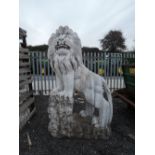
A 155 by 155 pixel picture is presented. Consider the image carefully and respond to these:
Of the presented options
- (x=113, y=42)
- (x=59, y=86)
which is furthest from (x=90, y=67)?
(x=113, y=42)

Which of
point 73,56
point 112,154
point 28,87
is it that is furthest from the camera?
point 28,87

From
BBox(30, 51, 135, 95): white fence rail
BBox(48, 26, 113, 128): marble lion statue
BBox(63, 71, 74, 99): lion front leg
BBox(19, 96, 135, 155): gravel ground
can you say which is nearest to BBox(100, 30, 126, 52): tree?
BBox(30, 51, 135, 95): white fence rail

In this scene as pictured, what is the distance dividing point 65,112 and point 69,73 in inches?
22.7

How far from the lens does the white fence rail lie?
5.90 m

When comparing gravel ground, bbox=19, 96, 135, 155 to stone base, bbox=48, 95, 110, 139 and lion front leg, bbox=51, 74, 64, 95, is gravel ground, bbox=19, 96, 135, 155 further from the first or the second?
lion front leg, bbox=51, 74, 64, 95

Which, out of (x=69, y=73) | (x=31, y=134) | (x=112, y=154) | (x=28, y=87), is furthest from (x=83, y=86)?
(x=28, y=87)

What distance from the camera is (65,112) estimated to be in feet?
7.23

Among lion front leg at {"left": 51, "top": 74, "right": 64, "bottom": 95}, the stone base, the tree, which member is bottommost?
the stone base

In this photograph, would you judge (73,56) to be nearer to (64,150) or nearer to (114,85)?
(64,150)

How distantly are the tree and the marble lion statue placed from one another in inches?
549

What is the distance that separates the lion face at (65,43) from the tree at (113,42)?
14.0 meters

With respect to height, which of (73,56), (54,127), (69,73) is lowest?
(54,127)

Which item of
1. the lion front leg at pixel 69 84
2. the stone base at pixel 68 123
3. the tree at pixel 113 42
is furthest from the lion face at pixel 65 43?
the tree at pixel 113 42

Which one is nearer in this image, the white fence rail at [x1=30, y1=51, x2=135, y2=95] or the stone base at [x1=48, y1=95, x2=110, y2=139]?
the stone base at [x1=48, y1=95, x2=110, y2=139]
